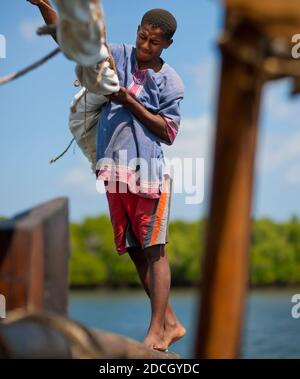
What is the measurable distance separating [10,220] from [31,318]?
0.27 m

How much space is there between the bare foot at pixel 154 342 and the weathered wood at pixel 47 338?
2.45 feet

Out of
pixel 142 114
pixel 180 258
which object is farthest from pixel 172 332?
pixel 180 258

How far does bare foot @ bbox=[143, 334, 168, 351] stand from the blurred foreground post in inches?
45.2

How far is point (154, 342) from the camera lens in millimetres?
A: 2641

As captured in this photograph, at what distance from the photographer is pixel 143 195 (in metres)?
2.67

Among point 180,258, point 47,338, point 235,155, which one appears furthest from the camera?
point 180,258

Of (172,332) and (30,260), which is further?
(172,332)

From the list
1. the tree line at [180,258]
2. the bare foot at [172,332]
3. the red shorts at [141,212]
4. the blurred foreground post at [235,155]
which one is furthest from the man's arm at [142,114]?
the tree line at [180,258]

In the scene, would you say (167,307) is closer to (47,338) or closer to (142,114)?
(142,114)

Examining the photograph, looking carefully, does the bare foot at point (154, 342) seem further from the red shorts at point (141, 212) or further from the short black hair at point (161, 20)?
the short black hair at point (161, 20)

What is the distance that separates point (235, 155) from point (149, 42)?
1.33 metres

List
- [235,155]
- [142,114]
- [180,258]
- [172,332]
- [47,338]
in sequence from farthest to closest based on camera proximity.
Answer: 1. [180,258]
2. [172,332]
3. [142,114]
4. [47,338]
5. [235,155]
